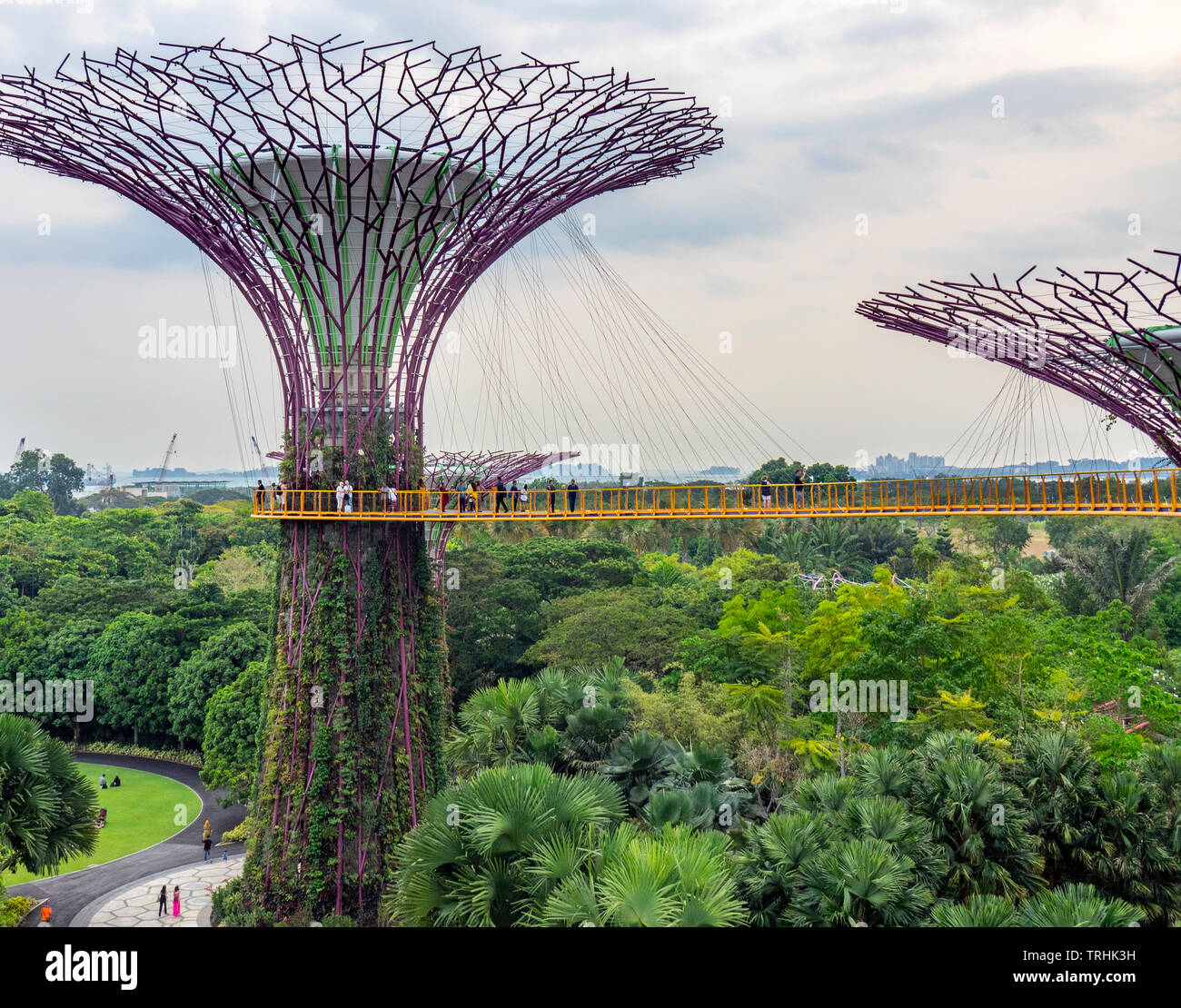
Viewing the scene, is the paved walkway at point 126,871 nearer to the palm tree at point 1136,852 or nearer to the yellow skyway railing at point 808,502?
the yellow skyway railing at point 808,502

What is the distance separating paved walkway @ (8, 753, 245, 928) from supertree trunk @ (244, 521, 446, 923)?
6.19 meters

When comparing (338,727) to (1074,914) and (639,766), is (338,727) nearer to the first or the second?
(639,766)

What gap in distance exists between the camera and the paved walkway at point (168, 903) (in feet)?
84.9

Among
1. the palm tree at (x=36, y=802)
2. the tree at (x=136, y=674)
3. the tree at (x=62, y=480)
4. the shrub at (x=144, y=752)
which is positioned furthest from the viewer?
the tree at (x=62, y=480)

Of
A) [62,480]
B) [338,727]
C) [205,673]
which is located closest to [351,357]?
[338,727]

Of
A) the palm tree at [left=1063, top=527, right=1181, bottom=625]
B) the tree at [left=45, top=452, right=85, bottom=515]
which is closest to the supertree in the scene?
the palm tree at [left=1063, top=527, right=1181, bottom=625]

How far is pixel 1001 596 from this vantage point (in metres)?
36.6

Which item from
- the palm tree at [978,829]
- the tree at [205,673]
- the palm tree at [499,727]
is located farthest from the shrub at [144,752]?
the palm tree at [978,829]

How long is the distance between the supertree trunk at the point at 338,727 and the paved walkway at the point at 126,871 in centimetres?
619

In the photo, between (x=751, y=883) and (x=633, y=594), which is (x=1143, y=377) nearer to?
(x=751, y=883)

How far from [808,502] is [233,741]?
22.6 meters

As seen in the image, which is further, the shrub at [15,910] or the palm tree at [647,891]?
the shrub at [15,910]

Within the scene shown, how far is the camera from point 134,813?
3616 centimetres
